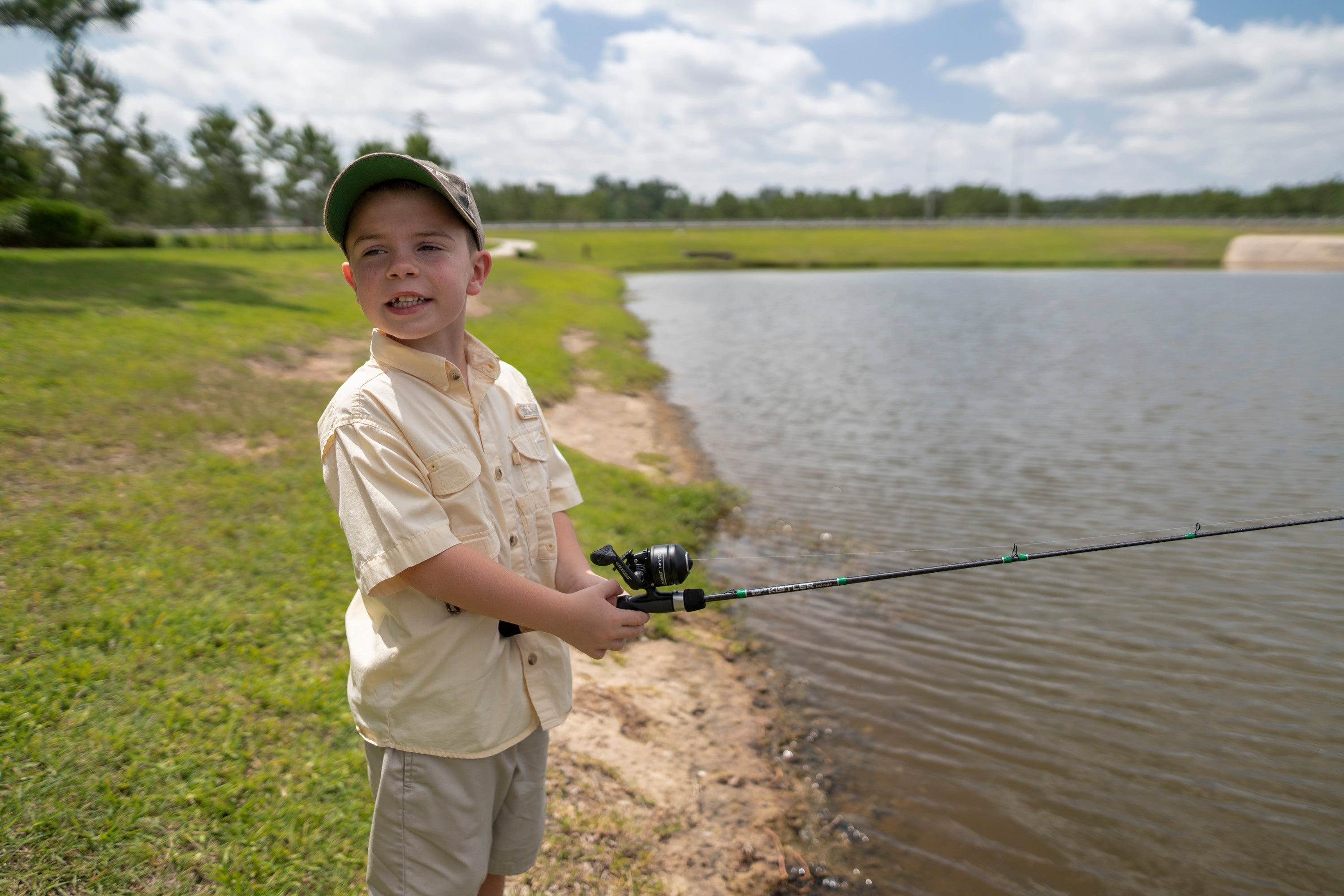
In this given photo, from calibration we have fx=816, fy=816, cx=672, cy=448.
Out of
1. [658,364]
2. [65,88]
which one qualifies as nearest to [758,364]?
[658,364]

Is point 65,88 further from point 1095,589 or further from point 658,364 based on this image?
point 1095,589

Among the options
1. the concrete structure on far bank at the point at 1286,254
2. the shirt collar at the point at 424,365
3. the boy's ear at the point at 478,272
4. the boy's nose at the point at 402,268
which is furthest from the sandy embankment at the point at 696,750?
the concrete structure on far bank at the point at 1286,254

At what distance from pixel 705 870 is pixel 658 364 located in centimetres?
1496

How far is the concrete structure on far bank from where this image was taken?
50.9m

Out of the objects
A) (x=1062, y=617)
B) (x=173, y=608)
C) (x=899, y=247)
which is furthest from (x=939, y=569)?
(x=899, y=247)

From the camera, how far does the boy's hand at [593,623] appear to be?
1.91 metres

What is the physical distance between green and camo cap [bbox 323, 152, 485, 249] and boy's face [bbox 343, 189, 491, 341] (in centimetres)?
3

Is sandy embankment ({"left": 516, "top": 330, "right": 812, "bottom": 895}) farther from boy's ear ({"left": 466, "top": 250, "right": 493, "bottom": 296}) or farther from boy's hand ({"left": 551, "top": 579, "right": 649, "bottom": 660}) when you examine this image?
boy's ear ({"left": 466, "top": 250, "right": 493, "bottom": 296})

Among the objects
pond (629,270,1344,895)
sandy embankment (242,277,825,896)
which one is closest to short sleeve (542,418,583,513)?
sandy embankment (242,277,825,896)

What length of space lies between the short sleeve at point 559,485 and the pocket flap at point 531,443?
0.10 feet

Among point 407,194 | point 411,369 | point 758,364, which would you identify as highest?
point 407,194

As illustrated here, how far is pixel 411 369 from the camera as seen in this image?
6.59 feet

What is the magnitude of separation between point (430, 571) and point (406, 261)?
2.48 ft

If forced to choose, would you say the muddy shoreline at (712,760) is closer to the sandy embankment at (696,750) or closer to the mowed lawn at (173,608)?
the sandy embankment at (696,750)
